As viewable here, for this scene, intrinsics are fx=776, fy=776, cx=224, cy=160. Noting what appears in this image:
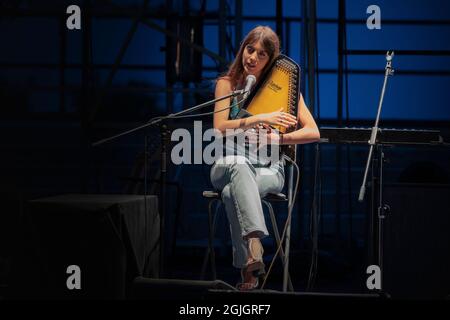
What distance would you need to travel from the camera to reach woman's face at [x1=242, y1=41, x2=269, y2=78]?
3.41 meters

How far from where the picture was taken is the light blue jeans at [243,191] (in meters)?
3.15

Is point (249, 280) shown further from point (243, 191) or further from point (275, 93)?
point (275, 93)

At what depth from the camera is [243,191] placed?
3.18 metres

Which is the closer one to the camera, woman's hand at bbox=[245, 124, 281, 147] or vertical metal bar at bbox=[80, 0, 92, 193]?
woman's hand at bbox=[245, 124, 281, 147]

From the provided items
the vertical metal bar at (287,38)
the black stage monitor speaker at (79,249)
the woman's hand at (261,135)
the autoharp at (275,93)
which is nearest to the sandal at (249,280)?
the black stage monitor speaker at (79,249)

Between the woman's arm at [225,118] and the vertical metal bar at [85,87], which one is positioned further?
the vertical metal bar at [85,87]

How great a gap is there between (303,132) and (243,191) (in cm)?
43

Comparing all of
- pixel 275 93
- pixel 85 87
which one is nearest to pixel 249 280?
pixel 275 93

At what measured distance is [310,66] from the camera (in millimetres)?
4371

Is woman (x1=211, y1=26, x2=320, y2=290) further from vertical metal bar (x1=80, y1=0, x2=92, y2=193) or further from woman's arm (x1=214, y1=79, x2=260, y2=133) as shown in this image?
vertical metal bar (x1=80, y1=0, x2=92, y2=193)

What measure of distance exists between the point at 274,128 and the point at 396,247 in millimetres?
947

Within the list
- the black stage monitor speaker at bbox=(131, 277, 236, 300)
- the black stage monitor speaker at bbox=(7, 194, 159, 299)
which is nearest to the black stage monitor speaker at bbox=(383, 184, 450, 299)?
the black stage monitor speaker at bbox=(131, 277, 236, 300)

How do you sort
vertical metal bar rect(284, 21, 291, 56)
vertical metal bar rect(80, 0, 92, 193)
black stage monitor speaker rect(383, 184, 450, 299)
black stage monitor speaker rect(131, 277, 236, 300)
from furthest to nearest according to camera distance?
1. vertical metal bar rect(284, 21, 291, 56)
2. vertical metal bar rect(80, 0, 92, 193)
3. black stage monitor speaker rect(383, 184, 450, 299)
4. black stage monitor speaker rect(131, 277, 236, 300)

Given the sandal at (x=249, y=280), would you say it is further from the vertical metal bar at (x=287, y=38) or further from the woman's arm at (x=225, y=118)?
the vertical metal bar at (x=287, y=38)
